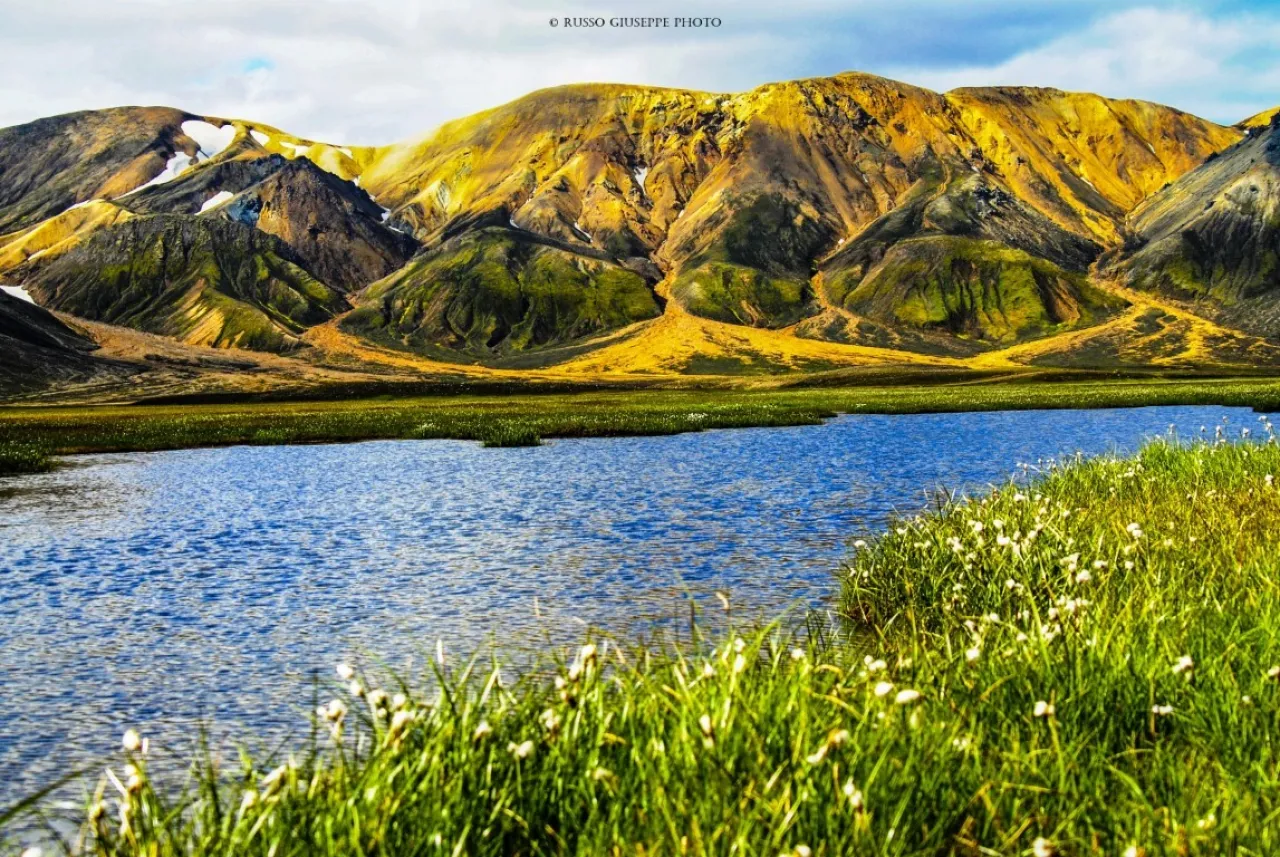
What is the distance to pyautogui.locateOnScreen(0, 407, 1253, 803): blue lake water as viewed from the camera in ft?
47.0

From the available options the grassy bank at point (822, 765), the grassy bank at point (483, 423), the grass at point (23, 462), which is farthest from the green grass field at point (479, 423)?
the grassy bank at point (822, 765)

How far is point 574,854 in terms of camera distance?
22.6ft

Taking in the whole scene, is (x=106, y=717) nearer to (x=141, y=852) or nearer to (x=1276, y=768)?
(x=141, y=852)

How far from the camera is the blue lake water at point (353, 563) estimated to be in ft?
47.0

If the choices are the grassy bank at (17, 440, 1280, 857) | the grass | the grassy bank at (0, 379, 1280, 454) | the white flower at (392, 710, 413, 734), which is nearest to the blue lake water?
the grass

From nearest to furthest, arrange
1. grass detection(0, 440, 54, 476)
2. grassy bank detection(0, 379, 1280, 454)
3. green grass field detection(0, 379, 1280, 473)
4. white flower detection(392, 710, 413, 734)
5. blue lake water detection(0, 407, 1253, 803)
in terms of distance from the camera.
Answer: white flower detection(392, 710, 413, 734)
blue lake water detection(0, 407, 1253, 803)
grass detection(0, 440, 54, 476)
green grass field detection(0, 379, 1280, 473)
grassy bank detection(0, 379, 1280, 454)

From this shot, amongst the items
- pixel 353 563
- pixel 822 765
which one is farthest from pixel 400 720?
pixel 353 563

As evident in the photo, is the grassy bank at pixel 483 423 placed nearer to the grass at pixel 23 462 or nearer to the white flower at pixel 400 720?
the grass at pixel 23 462

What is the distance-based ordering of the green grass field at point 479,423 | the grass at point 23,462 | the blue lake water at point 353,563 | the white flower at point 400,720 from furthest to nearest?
the green grass field at point 479,423 → the grass at point 23,462 → the blue lake water at point 353,563 → the white flower at point 400,720

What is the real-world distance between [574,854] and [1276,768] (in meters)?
4.51

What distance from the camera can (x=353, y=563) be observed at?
23.5 meters

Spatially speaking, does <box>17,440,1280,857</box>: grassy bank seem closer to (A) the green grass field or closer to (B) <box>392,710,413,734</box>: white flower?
(B) <box>392,710,413,734</box>: white flower

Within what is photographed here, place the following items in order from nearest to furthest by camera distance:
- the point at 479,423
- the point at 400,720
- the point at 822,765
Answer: the point at 400,720
the point at 822,765
the point at 479,423

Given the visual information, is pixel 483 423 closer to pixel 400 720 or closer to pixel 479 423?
pixel 479 423
